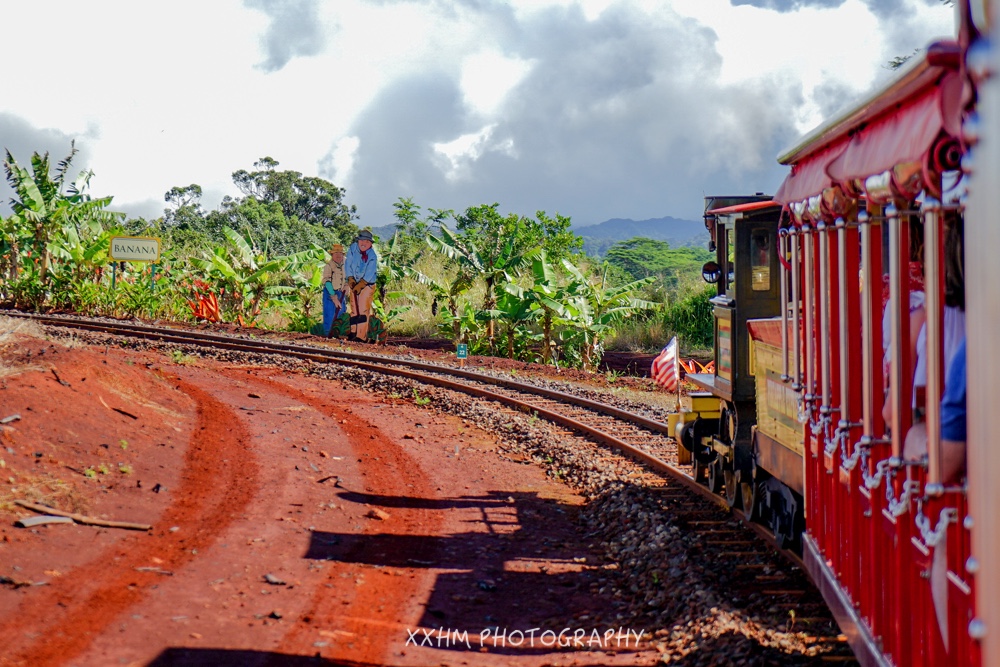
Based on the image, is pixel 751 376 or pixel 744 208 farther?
pixel 751 376

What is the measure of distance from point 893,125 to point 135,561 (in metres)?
5.69

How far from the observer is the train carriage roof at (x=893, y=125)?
2.82 m

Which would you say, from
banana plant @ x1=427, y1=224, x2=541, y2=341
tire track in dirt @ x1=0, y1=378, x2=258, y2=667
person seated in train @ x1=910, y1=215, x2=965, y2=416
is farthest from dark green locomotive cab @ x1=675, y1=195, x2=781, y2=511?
banana plant @ x1=427, y1=224, x2=541, y2=341

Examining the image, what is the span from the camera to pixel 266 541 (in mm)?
7656

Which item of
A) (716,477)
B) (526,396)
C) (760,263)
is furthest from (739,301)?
(526,396)

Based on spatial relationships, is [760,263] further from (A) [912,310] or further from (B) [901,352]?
(B) [901,352]

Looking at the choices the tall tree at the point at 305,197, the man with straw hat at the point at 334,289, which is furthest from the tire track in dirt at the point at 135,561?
the tall tree at the point at 305,197

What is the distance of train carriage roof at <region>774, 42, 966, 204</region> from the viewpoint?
282cm

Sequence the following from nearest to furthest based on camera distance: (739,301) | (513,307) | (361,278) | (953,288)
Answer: (953,288) < (739,301) < (513,307) < (361,278)

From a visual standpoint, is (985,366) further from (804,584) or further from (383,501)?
(383,501)

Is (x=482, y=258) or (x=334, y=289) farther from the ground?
(x=482, y=258)

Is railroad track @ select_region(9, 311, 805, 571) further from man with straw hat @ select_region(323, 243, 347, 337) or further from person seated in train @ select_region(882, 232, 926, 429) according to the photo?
man with straw hat @ select_region(323, 243, 347, 337)

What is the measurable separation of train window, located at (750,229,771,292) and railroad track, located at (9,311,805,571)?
1930 mm

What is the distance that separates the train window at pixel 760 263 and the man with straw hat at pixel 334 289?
18.0m
